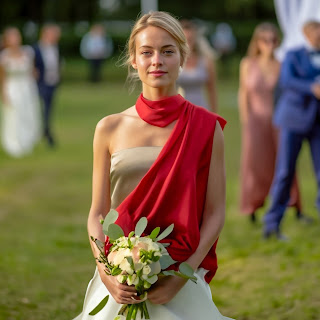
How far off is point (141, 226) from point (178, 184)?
9.8 inches

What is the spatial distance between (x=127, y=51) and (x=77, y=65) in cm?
3881

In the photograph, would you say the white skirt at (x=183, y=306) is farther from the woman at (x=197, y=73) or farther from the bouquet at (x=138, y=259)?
the woman at (x=197, y=73)

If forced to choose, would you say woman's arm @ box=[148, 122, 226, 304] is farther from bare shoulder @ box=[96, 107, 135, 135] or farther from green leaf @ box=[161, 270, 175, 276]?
bare shoulder @ box=[96, 107, 135, 135]

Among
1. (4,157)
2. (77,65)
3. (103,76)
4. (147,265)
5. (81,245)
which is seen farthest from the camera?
(77,65)

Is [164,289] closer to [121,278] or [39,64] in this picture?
[121,278]

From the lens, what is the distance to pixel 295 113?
8.45 meters

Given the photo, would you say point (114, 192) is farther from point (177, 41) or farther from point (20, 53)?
point (20, 53)

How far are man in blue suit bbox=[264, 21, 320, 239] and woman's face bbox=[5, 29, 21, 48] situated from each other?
876 centimetres

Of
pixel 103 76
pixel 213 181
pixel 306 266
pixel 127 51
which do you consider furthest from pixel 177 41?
pixel 103 76

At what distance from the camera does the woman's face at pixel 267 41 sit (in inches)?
368

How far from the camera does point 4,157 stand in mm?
16359

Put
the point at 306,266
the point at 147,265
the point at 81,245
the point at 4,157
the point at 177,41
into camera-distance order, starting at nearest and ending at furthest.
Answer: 1. the point at 147,265
2. the point at 177,41
3. the point at 306,266
4. the point at 81,245
5. the point at 4,157

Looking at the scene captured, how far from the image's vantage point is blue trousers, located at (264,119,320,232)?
8492mm

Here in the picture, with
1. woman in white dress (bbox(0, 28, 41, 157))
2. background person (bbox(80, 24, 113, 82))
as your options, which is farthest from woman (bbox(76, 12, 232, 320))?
background person (bbox(80, 24, 113, 82))
